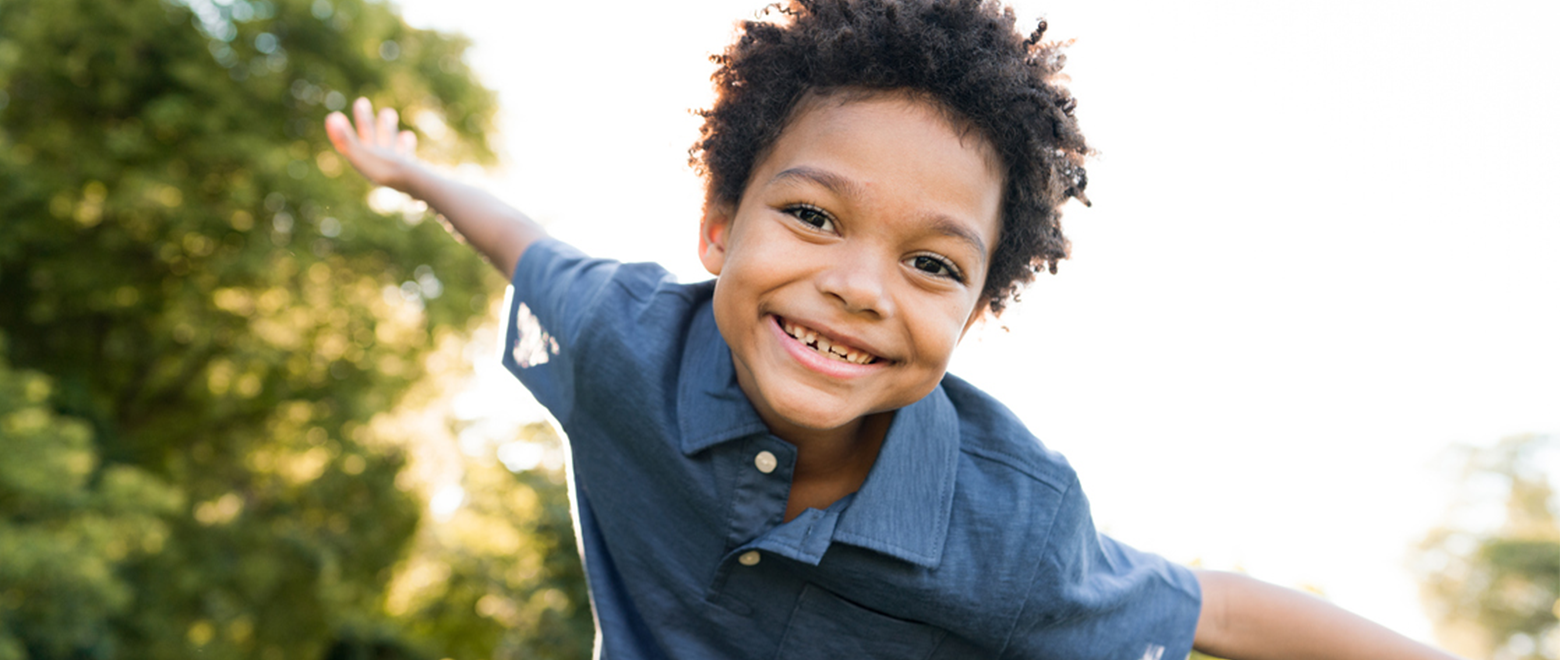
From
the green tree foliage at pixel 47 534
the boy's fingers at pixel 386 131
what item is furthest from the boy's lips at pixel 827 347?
the green tree foliage at pixel 47 534

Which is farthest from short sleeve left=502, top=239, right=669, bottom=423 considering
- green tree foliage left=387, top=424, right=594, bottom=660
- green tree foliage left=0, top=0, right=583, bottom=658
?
green tree foliage left=0, top=0, right=583, bottom=658

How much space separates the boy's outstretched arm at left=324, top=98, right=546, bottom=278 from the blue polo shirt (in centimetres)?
51

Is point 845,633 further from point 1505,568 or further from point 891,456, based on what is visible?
point 1505,568

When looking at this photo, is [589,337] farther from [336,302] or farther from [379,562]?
[379,562]

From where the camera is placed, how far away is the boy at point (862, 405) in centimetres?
155

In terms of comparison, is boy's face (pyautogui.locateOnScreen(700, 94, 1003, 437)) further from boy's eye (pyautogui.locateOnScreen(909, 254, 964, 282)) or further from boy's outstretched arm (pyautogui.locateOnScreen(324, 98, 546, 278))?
boy's outstretched arm (pyautogui.locateOnScreen(324, 98, 546, 278))

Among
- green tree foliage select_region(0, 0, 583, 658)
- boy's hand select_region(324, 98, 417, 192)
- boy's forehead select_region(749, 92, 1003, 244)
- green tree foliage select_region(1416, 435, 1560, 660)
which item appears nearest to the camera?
boy's forehead select_region(749, 92, 1003, 244)

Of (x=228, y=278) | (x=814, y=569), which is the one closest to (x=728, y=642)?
(x=814, y=569)

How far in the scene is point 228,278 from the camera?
1041cm

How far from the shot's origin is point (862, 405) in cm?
159

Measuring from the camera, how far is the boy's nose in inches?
59.2

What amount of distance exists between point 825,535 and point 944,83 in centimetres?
76

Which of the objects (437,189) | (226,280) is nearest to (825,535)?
(437,189)

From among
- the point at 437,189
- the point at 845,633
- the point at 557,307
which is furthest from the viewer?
the point at 437,189
